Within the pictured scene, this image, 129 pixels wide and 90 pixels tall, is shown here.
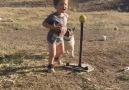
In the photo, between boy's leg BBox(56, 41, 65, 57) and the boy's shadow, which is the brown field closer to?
the boy's shadow

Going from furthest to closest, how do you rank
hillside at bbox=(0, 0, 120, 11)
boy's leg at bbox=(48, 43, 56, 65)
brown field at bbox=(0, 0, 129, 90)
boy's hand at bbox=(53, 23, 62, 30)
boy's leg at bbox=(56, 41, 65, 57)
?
1. hillside at bbox=(0, 0, 120, 11)
2. boy's leg at bbox=(56, 41, 65, 57)
3. boy's leg at bbox=(48, 43, 56, 65)
4. boy's hand at bbox=(53, 23, 62, 30)
5. brown field at bbox=(0, 0, 129, 90)

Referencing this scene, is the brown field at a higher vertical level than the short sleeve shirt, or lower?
lower

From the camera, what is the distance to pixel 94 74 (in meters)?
5.81

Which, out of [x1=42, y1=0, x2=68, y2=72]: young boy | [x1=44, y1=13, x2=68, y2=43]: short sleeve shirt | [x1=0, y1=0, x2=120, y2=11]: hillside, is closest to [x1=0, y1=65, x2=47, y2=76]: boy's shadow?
[x1=42, y1=0, x2=68, y2=72]: young boy

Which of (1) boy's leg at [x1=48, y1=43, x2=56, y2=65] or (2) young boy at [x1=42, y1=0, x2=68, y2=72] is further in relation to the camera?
(1) boy's leg at [x1=48, y1=43, x2=56, y2=65]

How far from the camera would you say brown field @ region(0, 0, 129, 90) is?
5.34m

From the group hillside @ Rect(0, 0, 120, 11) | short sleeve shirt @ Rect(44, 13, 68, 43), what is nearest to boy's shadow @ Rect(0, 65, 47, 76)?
short sleeve shirt @ Rect(44, 13, 68, 43)

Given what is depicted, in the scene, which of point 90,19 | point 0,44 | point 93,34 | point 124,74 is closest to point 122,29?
point 93,34

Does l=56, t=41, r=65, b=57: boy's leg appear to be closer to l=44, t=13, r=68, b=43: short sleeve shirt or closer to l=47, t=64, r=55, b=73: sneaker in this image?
l=44, t=13, r=68, b=43: short sleeve shirt

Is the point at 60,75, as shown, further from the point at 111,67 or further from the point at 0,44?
the point at 0,44

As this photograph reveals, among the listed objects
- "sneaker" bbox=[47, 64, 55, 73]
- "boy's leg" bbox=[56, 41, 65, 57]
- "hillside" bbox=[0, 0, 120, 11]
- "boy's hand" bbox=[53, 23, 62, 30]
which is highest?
"boy's hand" bbox=[53, 23, 62, 30]

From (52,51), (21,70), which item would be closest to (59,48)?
(52,51)

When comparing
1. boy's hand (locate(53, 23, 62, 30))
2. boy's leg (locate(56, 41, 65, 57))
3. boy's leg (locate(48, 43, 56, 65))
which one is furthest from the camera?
boy's leg (locate(56, 41, 65, 57))

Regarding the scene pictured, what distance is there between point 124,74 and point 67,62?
1007 mm
